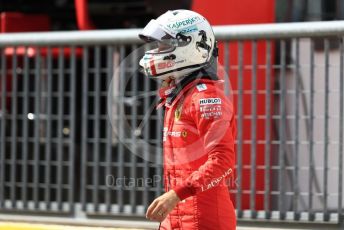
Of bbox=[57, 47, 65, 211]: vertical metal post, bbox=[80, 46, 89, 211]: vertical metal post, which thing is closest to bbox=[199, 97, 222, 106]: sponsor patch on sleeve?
bbox=[80, 46, 89, 211]: vertical metal post

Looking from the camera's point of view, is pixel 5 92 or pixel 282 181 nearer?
pixel 282 181

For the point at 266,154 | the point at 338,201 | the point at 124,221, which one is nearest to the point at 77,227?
the point at 124,221

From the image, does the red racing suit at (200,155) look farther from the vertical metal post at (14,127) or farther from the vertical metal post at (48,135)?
the vertical metal post at (14,127)

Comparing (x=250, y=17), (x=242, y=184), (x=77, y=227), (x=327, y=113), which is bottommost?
(x=77, y=227)

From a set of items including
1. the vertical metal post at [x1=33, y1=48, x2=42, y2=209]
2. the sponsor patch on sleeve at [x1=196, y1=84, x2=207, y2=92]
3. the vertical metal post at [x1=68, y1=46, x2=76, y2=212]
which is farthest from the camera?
the vertical metal post at [x1=33, y1=48, x2=42, y2=209]

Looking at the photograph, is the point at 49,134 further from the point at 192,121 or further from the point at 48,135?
the point at 192,121

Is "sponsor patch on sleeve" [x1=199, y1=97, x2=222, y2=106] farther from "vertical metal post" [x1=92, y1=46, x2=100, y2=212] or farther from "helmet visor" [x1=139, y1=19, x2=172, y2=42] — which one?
"vertical metal post" [x1=92, y1=46, x2=100, y2=212]

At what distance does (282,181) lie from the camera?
17.4 feet

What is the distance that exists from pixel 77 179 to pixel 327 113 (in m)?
1.91

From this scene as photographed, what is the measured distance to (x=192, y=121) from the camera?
3.38 meters

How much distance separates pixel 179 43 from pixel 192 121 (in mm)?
317

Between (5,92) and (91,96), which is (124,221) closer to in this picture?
(91,96)

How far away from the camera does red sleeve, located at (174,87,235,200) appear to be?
10.6ft

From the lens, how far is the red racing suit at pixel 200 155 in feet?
10.6
